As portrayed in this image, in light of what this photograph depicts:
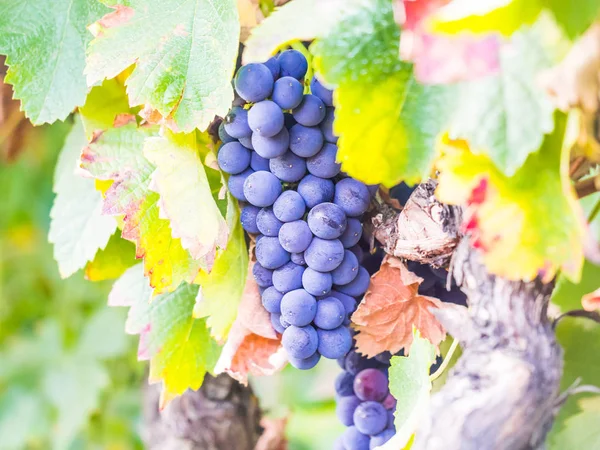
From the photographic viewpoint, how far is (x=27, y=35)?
2.05 feet

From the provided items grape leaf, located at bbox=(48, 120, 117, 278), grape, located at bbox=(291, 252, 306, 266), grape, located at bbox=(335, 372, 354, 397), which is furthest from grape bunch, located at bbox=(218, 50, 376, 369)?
grape leaf, located at bbox=(48, 120, 117, 278)

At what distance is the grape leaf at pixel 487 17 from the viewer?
0.37 meters

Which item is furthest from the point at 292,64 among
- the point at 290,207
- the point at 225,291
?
the point at 225,291

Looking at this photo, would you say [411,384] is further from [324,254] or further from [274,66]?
[274,66]

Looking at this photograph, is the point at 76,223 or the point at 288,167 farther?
the point at 76,223

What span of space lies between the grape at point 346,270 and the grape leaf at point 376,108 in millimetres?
133

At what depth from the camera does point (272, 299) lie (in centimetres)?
54

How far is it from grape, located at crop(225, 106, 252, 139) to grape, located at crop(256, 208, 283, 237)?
69 millimetres

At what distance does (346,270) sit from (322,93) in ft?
0.49

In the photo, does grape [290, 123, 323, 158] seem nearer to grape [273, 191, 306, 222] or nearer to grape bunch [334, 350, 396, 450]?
grape [273, 191, 306, 222]

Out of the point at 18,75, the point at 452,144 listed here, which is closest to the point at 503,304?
the point at 452,144

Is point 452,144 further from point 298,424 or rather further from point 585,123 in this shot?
point 298,424

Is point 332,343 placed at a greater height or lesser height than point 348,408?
greater

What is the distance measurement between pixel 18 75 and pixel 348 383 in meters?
0.46
